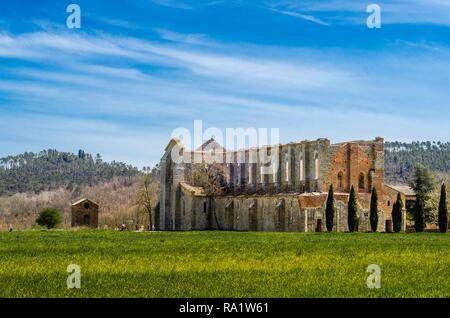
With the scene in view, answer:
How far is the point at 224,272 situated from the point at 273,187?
55008 millimetres

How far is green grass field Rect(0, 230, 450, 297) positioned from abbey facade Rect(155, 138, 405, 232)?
3511 centimetres

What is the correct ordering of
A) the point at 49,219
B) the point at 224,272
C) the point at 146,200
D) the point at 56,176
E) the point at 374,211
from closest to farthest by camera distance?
the point at 224,272, the point at 374,211, the point at 49,219, the point at 146,200, the point at 56,176

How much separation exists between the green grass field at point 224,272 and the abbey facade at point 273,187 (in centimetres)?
3511

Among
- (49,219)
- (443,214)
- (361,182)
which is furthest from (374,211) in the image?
(49,219)

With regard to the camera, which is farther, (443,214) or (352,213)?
(352,213)

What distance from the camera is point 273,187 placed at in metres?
78.6

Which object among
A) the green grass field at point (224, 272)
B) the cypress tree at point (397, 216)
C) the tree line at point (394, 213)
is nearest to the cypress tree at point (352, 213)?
the tree line at point (394, 213)

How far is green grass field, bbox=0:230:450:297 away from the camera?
1895cm

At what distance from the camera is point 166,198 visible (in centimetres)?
8956

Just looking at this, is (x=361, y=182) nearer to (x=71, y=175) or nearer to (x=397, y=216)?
(x=397, y=216)

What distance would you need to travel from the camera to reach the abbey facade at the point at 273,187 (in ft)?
230

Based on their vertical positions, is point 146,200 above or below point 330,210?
below

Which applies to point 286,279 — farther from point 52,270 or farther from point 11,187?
point 11,187
